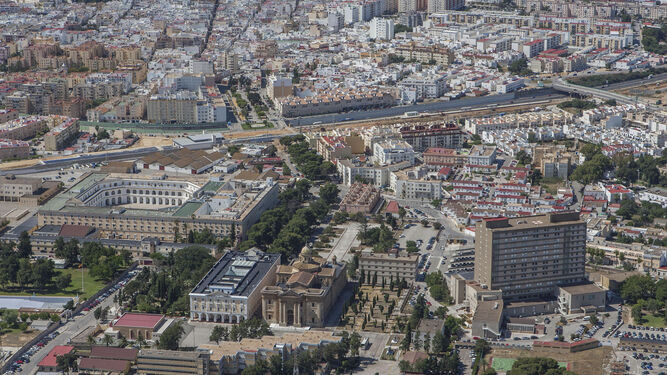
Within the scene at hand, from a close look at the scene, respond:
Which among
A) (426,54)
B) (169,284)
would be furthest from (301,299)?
(426,54)

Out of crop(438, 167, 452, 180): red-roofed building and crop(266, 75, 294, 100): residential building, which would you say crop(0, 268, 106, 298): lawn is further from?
crop(266, 75, 294, 100): residential building

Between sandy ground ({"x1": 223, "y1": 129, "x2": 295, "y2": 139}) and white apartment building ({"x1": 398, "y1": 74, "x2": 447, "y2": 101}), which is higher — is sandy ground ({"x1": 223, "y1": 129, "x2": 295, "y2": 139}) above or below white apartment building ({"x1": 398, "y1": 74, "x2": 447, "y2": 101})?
below

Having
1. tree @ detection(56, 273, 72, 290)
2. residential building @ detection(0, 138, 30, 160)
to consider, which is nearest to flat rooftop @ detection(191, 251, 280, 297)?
tree @ detection(56, 273, 72, 290)

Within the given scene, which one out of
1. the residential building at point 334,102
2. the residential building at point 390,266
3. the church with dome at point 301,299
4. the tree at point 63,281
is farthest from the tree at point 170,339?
the residential building at point 334,102

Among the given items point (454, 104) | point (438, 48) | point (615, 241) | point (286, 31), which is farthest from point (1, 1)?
point (615, 241)

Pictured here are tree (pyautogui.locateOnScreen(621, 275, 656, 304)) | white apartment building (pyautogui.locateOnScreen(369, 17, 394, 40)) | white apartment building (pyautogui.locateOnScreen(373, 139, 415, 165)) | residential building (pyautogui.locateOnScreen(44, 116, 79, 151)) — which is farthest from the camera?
white apartment building (pyautogui.locateOnScreen(369, 17, 394, 40))

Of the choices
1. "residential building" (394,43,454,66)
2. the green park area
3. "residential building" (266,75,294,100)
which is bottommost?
the green park area

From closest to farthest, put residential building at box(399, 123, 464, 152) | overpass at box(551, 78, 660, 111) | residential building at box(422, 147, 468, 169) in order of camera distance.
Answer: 1. residential building at box(422, 147, 468, 169)
2. residential building at box(399, 123, 464, 152)
3. overpass at box(551, 78, 660, 111)

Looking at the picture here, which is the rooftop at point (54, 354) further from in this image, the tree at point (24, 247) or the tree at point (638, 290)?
the tree at point (638, 290)
